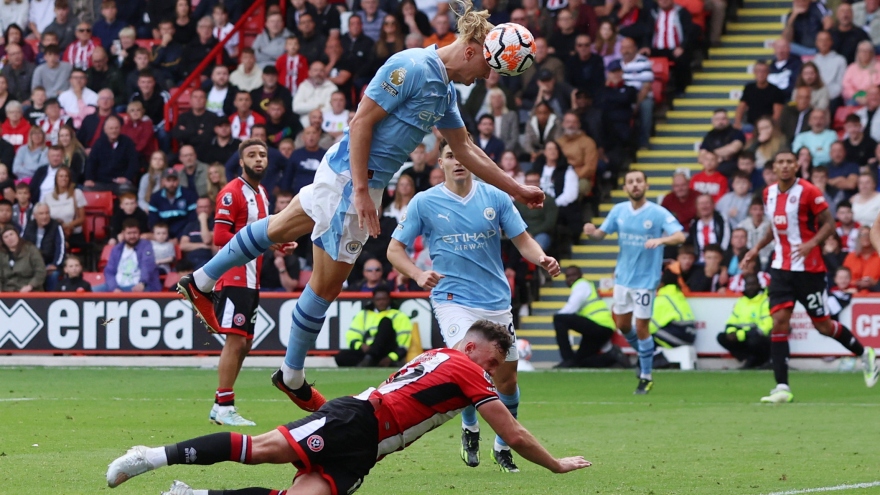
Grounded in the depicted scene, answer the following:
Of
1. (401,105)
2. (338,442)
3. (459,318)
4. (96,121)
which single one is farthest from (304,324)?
(96,121)

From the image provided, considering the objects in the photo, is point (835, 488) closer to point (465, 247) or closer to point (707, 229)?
point (465, 247)

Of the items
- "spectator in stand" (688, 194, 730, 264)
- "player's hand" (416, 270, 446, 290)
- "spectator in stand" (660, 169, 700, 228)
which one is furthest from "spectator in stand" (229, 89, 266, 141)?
"player's hand" (416, 270, 446, 290)

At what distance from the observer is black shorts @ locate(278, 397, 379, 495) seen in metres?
6.82

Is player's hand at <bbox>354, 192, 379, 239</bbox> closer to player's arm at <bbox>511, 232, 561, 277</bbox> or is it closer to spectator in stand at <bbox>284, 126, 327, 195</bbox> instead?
player's arm at <bbox>511, 232, 561, 277</bbox>

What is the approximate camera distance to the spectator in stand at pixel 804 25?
896 inches

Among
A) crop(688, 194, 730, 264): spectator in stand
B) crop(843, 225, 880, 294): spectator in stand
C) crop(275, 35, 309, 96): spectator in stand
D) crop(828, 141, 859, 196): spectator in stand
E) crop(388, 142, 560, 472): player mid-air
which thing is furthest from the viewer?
crop(275, 35, 309, 96): spectator in stand

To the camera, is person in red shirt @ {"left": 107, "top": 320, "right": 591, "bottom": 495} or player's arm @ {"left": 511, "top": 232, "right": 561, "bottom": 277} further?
player's arm @ {"left": 511, "top": 232, "right": 561, "bottom": 277}

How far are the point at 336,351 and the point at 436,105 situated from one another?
38.4 ft

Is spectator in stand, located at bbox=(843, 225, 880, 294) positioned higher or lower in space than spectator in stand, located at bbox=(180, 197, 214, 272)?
higher

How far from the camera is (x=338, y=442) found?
22.4 feet

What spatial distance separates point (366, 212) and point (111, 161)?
53.8 ft

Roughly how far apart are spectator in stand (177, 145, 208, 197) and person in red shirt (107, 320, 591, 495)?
16353mm

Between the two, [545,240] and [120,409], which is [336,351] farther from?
[120,409]

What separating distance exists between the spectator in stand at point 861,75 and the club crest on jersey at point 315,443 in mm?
16339
